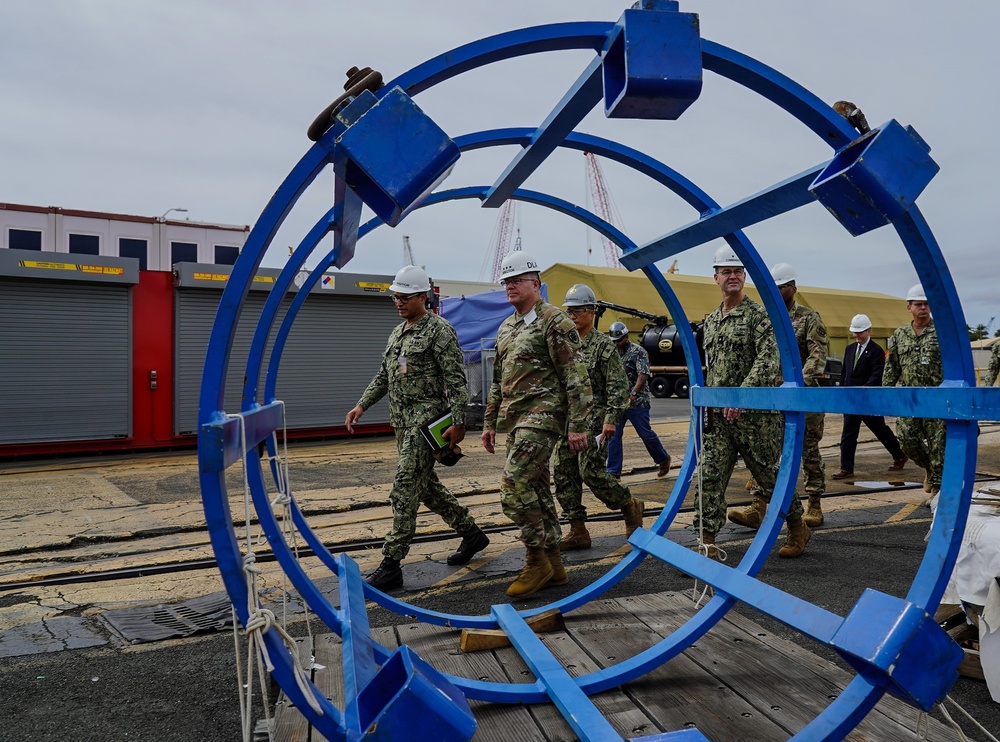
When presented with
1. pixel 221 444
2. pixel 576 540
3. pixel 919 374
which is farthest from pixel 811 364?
pixel 221 444

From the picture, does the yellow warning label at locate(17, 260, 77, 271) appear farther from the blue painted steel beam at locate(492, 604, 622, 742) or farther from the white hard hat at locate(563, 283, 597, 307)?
the blue painted steel beam at locate(492, 604, 622, 742)

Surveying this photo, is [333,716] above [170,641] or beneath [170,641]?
above

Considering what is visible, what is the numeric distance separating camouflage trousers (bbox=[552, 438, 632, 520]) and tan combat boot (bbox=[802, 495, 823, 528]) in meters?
1.65

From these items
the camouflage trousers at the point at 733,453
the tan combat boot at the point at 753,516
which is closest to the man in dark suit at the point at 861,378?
the tan combat boot at the point at 753,516

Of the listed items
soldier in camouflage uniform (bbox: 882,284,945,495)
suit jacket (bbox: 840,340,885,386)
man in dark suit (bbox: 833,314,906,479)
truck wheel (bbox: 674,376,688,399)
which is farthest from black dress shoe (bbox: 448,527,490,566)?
truck wheel (bbox: 674,376,688,399)

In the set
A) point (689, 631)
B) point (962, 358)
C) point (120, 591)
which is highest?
point (962, 358)

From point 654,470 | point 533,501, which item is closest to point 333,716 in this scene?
point 533,501

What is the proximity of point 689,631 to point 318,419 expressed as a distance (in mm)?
11591

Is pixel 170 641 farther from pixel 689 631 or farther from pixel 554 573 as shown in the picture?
pixel 689 631

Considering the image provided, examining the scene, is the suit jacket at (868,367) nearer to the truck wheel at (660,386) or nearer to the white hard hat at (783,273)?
the white hard hat at (783,273)

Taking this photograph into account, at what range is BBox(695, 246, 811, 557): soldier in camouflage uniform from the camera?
4922 mm

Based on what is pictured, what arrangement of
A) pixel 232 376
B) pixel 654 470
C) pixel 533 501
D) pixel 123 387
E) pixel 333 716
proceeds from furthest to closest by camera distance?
pixel 232 376
pixel 123 387
pixel 654 470
pixel 533 501
pixel 333 716

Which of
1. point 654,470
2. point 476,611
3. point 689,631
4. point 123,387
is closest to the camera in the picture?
point 689,631

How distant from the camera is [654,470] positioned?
9.57 m
